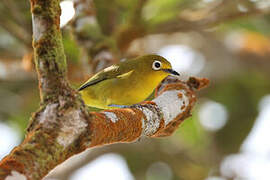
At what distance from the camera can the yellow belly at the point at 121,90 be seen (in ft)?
12.9

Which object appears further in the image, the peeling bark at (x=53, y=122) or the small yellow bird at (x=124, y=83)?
the small yellow bird at (x=124, y=83)

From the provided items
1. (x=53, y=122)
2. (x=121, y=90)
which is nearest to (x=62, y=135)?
(x=53, y=122)

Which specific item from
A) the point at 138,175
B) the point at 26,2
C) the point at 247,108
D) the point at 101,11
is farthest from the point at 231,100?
the point at 26,2

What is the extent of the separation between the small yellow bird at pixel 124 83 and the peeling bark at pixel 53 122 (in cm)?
168

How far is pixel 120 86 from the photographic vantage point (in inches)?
156

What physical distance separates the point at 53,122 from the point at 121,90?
2.19m

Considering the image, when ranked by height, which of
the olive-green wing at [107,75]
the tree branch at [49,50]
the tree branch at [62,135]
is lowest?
the tree branch at [62,135]

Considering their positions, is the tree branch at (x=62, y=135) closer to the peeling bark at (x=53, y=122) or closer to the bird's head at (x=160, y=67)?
the peeling bark at (x=53, y=122)

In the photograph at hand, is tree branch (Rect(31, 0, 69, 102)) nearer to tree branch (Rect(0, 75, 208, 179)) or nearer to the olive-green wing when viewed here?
tree branch (Rect(0, 75, 208, 179))

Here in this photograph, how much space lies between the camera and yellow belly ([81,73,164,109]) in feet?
12.9

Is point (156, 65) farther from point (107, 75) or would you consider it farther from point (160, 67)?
point (107, 75)

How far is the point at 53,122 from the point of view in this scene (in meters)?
1.76

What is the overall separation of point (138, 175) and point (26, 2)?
4353mm

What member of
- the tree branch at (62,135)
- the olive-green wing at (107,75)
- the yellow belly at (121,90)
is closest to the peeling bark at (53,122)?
the tree branch at (62,135)
